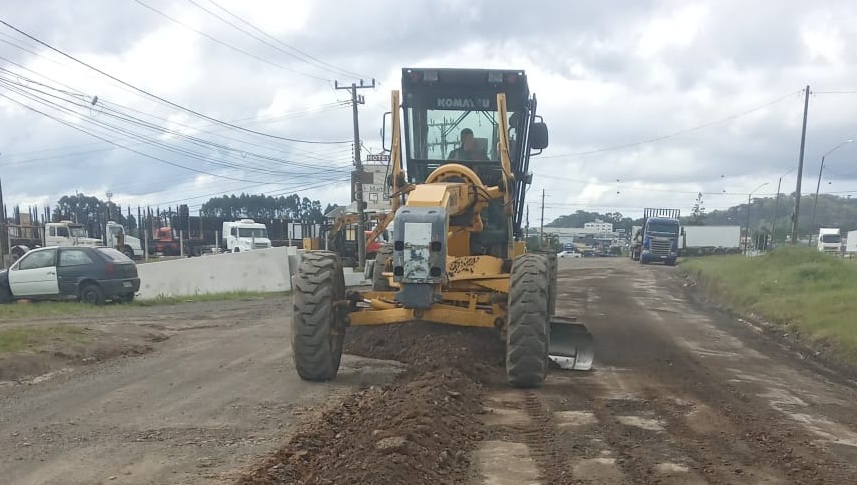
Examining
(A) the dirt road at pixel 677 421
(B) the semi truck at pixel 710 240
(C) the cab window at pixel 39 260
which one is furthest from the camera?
(B) the semi truck at pixel 710 240

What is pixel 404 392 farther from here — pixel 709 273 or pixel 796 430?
pixel 709 273

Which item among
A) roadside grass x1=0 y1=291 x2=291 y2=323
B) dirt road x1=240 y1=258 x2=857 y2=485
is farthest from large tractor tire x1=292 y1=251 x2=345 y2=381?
roadside grass x1=0 y1=291 x2=291 y2=323

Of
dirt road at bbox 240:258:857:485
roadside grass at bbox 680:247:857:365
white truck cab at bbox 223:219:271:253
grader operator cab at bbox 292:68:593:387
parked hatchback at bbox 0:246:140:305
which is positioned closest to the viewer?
dirt road at bbox 240:258:857:485

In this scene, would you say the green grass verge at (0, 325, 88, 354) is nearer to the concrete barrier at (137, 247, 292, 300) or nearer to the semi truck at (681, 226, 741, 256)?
the concrete barrier at (137, 247, 292, 300)

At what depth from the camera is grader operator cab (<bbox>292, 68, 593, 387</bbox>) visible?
898cm

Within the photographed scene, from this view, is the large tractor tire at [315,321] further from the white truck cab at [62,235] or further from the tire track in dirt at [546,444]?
the white truck cab at [62,235]

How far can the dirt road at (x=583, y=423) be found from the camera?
584 cm

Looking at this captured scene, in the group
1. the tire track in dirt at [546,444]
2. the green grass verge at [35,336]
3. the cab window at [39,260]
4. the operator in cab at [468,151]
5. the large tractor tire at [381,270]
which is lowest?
the green grass verge at [35,336]

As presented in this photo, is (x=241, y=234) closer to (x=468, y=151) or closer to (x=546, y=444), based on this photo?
(x=468, y=151)

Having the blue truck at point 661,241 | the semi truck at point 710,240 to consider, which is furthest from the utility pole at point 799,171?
the semi truck at point 710,240

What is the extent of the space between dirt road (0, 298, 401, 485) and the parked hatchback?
22.6ft

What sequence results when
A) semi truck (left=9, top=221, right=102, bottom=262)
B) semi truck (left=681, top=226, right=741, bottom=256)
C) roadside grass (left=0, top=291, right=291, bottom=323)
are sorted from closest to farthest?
roadside grass (left=0, top=291, right=291, bottom=323) → semi truck (left=9, top=221, right=102, bottom=262) → semi truck (left=681, top=226, right=741, bottom=256)

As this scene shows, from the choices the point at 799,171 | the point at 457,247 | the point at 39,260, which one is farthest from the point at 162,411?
the point at 799,171

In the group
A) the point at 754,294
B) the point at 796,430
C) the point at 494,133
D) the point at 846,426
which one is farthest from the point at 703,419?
the point at 754,294
